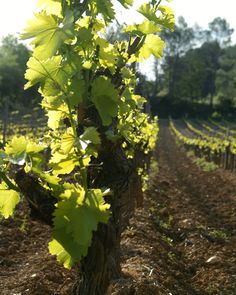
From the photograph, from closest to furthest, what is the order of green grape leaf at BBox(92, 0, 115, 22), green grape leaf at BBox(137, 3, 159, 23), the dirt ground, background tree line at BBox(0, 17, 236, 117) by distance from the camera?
green grape leaf at BBox(92, 0, 115, 22)
green grape leaf at BBox(137, 3, 159, 23)
the dirt ground
background tree line at BBox(0, 17, 236, 117)

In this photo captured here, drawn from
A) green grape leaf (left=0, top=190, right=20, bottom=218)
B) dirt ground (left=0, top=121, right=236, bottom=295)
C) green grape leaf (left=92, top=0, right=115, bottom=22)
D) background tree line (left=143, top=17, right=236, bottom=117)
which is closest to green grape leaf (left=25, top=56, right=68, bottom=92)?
green grape leaf (left=92, top=0, right=115, bottom=22)

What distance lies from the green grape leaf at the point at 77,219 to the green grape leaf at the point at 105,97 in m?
0.44

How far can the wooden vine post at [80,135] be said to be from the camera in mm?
2127

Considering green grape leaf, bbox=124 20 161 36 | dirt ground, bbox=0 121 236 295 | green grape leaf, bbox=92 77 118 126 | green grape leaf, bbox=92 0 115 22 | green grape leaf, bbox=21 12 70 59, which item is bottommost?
dirt ground, bbox=0 121 236 295

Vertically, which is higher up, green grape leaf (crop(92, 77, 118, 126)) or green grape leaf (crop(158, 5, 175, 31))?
green grape leaf (crop(158, 5, 175, 31))

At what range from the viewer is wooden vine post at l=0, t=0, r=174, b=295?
83.7 inches

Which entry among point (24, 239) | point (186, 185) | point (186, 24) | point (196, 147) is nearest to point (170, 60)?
point (186, 24)

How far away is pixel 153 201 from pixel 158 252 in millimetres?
4072

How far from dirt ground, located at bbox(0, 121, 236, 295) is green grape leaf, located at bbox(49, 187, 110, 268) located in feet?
3.46

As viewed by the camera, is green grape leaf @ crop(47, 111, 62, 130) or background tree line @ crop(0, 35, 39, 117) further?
background tree line @ crop(0, 35, 39, 117)

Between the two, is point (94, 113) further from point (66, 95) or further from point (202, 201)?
point (202, 201)

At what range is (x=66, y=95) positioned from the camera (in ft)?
7.55

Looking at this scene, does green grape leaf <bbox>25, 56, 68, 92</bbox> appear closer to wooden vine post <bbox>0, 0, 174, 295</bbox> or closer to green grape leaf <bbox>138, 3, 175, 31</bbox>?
wooden vine post <bbox>0, 0, 174, 295</bbox>

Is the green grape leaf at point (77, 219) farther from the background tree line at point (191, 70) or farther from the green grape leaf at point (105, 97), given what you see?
the background tree line at point (191, 70)
